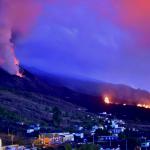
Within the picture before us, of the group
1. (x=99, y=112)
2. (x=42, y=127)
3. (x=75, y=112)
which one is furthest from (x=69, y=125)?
(x=99, y=112)

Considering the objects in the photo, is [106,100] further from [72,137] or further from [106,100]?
[72,137]

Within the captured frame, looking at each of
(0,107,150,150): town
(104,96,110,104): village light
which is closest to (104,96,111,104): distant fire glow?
(104,96,110,104): village light

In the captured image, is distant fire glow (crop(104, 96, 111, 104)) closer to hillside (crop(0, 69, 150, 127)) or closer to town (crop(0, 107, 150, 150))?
hillside (crop(0, 69, 150, 127))

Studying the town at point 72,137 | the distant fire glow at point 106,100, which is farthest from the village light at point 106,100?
the town at point 72,137

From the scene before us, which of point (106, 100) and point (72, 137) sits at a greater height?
point (106, 100)

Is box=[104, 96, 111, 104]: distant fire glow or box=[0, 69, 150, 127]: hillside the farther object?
box=[104, 96, 111, 104]: distant fire glow

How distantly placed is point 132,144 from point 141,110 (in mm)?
55639

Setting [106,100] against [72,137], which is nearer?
[72,137]

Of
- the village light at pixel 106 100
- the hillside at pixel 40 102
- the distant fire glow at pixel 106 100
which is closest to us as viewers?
the hillside at pixel 40 102

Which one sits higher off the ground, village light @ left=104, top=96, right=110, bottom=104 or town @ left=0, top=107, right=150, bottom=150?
village light @ left=104, top=96, right=110, bottom=104

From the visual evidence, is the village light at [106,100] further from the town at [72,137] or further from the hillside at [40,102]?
the town at [72,137]

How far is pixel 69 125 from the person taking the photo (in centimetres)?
8575

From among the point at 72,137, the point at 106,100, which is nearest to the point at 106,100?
the point at 106,100

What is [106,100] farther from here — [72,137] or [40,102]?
[72,137]
